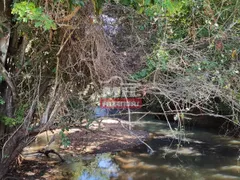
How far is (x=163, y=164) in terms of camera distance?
6.23 meters

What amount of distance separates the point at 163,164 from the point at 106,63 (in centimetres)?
335

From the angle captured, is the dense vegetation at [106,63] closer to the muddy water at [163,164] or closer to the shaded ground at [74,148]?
the shaded ground at [74,148]

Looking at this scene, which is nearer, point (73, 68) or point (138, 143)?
→ point (73, 68)

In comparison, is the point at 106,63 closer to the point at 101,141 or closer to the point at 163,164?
the point at 163,164

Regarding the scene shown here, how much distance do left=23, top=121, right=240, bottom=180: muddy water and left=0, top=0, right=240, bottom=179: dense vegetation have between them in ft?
4.12

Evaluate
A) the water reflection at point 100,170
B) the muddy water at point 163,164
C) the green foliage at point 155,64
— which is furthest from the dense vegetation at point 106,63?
the water reflection at point 100,170

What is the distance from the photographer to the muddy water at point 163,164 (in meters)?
5.53

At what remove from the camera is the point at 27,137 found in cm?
420

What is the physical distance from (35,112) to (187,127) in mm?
6699

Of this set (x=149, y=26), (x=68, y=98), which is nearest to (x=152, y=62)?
(x=149, y=26)

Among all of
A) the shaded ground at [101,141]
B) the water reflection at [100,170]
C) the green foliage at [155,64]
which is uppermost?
the green foliage at [155,64]

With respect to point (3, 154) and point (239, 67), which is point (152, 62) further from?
point (3, 154)

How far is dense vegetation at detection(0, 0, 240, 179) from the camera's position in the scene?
3645 millimetres

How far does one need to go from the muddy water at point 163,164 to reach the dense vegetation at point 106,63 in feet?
4.12
